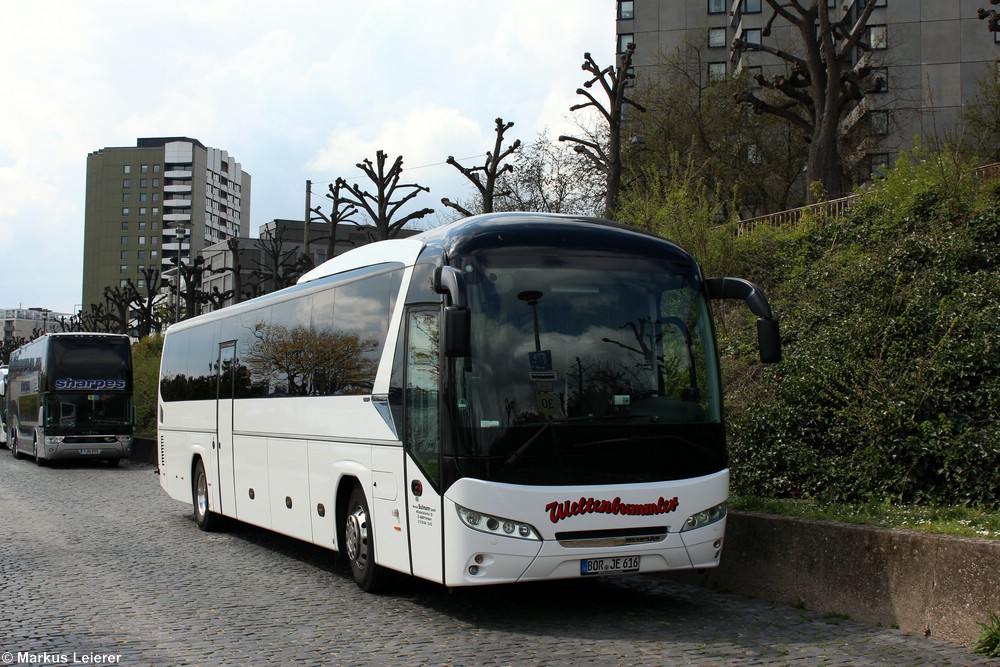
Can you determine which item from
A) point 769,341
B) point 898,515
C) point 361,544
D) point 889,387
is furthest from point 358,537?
point 889,387

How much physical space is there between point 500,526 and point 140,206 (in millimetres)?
173607

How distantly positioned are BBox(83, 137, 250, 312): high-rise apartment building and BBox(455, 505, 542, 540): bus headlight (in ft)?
548

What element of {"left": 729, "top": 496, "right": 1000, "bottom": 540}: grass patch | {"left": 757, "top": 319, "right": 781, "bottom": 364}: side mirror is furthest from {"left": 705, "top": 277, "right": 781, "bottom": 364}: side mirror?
{"left": 729, "top": 496, "right": 1000, "bottom": 540}: grass patch

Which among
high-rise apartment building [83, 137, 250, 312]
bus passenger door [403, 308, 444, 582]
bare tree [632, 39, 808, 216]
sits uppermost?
high-rise apartment building [83, 137, 250, 312]

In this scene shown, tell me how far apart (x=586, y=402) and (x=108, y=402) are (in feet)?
85.8

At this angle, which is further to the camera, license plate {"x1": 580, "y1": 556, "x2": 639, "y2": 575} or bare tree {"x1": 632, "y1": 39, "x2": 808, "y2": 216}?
bare tree {"x1": 632, "y1": 39, "x2": 808, "y2": 216}

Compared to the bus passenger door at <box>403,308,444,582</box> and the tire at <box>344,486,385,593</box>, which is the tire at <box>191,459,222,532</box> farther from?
the bus passenger door at <box>403,308,444,582</box>

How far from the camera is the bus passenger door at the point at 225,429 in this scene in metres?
14.8

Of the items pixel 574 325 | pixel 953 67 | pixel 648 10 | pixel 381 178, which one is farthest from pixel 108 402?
pixel 648 10

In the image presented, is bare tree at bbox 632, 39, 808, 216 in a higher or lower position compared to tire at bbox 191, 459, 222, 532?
higher

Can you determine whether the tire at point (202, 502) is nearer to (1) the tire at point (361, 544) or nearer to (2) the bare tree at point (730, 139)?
(1) the tire at point (361, 544)

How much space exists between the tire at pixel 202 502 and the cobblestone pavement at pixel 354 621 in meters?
2.34

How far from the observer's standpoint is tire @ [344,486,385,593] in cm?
1025

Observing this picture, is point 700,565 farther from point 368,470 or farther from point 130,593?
point 130,593
